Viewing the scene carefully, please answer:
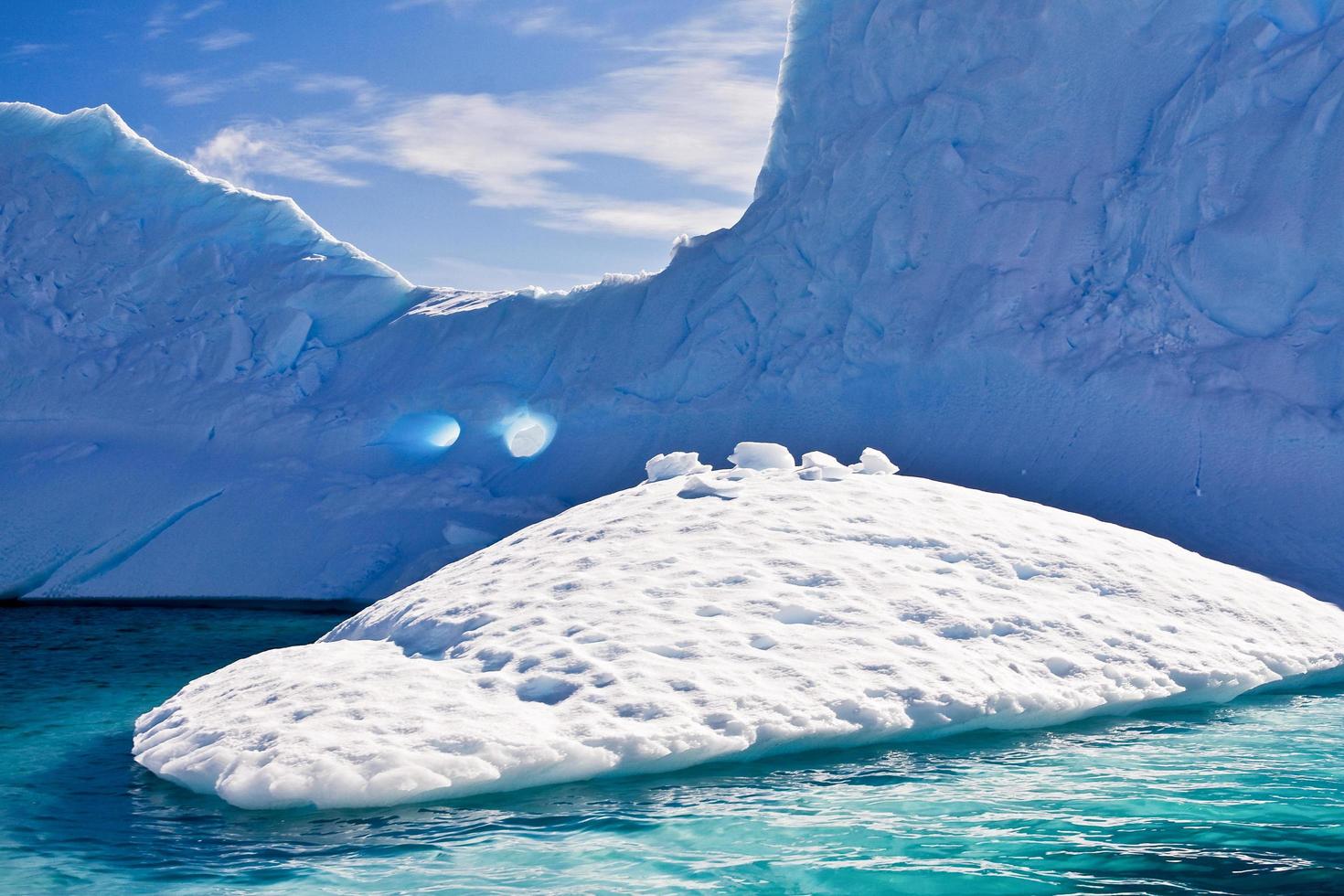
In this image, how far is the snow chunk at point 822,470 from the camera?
32.4 ft

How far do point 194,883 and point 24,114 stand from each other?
23001 millimetres

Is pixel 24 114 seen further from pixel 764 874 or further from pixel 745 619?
pixel 764 874

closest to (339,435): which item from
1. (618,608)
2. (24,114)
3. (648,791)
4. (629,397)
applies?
(629,397)

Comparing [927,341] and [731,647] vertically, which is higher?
[927,341]

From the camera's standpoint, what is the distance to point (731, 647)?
6859 millimetres

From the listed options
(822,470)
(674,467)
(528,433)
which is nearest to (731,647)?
(822,470)

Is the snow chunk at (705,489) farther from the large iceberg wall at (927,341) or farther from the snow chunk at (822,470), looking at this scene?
the large iceberg wall at (927,341)

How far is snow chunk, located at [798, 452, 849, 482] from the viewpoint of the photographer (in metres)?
9.88

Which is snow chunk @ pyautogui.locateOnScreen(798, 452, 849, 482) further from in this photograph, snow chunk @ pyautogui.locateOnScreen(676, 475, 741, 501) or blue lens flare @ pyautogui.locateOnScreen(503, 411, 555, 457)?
blue lens flare @ pyautogui.locateOnScreen(503, 411, 555, 457)

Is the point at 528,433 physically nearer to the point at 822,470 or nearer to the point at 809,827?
the point at 822,470

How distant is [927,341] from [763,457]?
701 centimetres

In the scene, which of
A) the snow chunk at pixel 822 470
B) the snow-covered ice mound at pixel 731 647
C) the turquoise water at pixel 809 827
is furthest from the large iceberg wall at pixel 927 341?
the turquoise water at pixel 809 827

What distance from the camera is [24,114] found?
76.6 feet

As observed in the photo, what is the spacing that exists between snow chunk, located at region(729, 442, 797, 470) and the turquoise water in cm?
400
